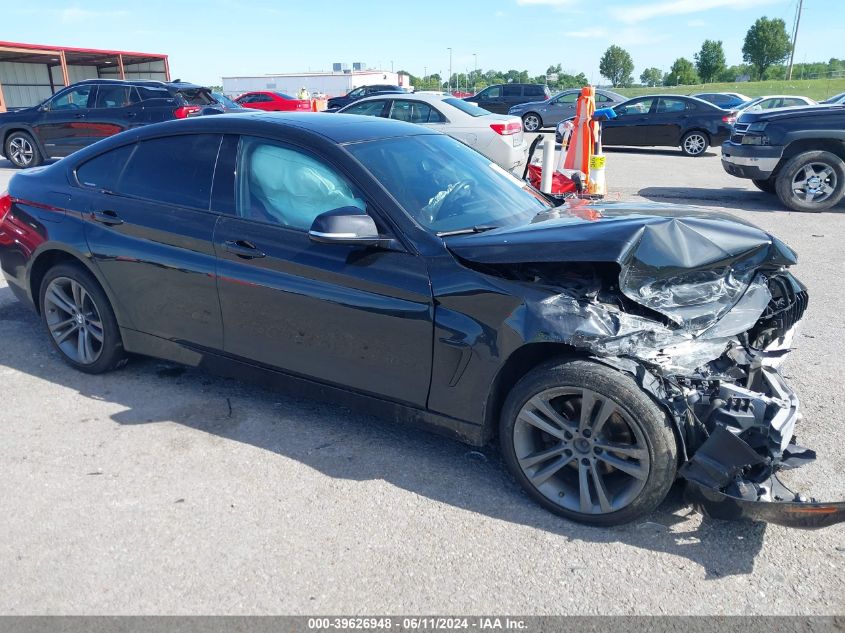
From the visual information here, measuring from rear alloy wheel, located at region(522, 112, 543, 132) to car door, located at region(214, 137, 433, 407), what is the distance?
71.2 ft

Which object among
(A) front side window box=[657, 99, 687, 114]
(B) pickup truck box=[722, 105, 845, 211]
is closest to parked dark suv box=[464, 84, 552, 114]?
(A) front side window box=[657, 99, 687, 114]

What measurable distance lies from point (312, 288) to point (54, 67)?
38.9 meters

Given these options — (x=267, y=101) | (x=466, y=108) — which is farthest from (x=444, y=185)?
(x=267, y=101)

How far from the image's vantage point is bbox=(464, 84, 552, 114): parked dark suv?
26.9 meters

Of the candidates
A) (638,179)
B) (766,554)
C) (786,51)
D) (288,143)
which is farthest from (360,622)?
(786,51)

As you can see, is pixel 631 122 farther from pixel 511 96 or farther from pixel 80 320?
pixel 80 320

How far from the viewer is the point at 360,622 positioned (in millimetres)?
2512

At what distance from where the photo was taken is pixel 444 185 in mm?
3738

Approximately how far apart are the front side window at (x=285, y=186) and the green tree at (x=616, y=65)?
109813 millimetres

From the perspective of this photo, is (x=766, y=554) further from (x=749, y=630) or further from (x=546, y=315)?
(x=546, y=315)

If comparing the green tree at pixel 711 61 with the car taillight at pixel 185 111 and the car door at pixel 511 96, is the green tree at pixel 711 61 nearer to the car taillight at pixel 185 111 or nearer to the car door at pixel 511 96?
the car door at pixel 511 96

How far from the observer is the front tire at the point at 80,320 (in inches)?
171

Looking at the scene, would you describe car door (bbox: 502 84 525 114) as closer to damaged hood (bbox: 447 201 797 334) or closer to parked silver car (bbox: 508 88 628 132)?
parked silver car (bbox: 508 88 628 132)

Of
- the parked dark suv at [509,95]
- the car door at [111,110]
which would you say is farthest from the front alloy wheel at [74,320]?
the parked dark suv at [509,95]
